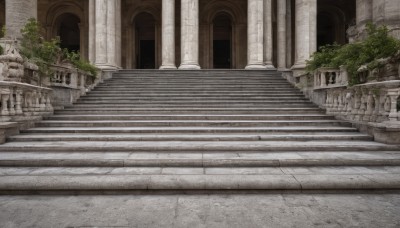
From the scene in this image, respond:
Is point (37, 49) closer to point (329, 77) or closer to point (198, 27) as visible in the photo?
point (329, 77)

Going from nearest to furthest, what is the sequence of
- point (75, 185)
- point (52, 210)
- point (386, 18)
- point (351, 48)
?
point (52, 210), point (75, 185), point (351, 48), point (386, 18)

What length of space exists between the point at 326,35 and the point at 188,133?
24086mm

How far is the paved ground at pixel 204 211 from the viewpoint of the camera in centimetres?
318

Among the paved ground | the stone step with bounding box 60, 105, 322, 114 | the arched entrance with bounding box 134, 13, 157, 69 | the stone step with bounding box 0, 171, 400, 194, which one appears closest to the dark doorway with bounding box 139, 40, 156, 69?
the arched entrance with bounding box 134, 13, 157, 69

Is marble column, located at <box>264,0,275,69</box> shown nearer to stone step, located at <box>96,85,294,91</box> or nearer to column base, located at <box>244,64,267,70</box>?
column base, located at <box>244,64,267,70</box>

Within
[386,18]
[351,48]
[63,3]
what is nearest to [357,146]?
[351,48]

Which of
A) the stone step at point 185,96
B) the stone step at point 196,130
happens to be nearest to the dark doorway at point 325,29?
the stone step at point 185,96

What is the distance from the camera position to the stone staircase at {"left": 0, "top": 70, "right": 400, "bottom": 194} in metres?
4.16

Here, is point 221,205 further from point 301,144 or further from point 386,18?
point 386,18

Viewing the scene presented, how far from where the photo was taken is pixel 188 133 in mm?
7461

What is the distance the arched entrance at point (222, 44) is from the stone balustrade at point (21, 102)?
59.6ft

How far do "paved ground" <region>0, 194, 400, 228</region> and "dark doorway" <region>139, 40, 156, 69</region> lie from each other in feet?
71.7

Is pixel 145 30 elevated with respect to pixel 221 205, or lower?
elevated

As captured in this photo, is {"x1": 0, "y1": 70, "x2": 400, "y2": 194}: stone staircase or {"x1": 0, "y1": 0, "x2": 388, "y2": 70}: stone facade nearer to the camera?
{"x1": 0, "y1": 70, "x2": 400, "y2": 194}: stone staircase
